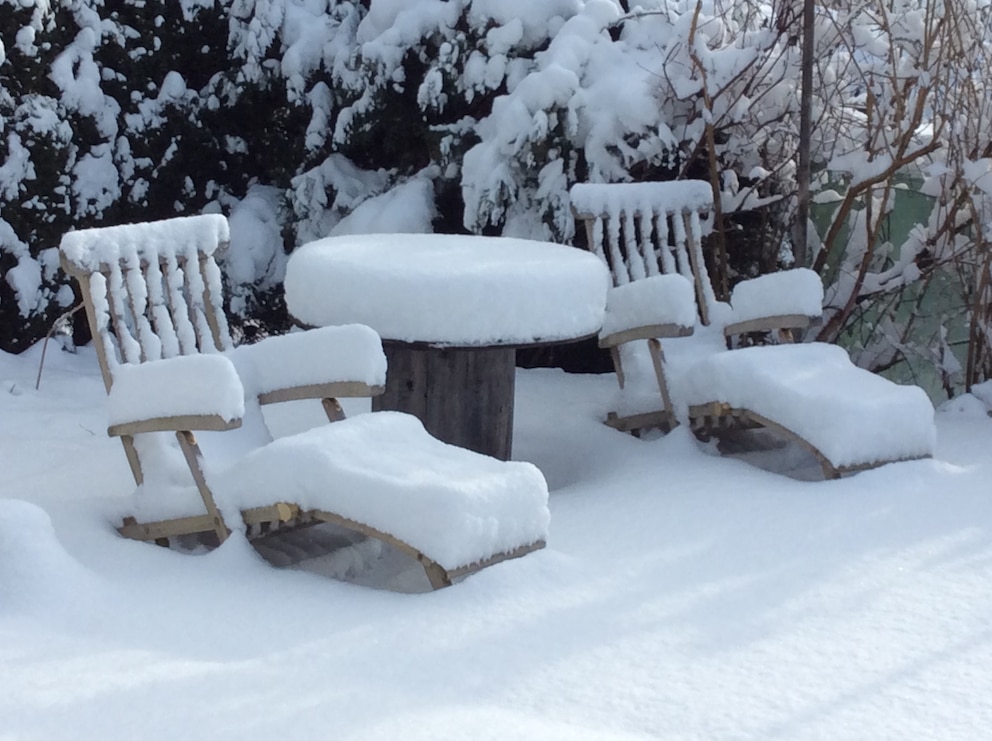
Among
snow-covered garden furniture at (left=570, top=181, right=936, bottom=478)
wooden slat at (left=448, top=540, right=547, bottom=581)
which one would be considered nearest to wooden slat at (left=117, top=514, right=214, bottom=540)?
wooden slat at (left=448, top=540, right=547, bottom=581)

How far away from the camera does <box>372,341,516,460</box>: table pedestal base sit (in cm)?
418

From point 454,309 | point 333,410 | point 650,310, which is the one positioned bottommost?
point 333,410

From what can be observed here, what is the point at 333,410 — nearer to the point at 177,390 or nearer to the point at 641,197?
the point at 177,390

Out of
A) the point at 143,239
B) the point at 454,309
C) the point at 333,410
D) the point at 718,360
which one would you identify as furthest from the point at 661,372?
the point at 143,239

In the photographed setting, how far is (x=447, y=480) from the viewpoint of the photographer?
3.14 meters

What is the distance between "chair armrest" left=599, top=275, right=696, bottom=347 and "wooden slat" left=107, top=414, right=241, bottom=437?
174 cm

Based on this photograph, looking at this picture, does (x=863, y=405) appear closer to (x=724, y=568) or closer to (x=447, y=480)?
(x=724, y=568)

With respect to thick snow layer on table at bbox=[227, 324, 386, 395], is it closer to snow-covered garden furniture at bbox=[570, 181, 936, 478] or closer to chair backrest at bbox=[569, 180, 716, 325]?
snow-covered garden furniture at bbox=[570, 181, 936, 478]

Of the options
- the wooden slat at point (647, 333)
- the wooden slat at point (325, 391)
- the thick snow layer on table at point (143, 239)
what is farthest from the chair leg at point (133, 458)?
the wooden slat at point (647, 333)

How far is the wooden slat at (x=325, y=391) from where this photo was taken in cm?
351

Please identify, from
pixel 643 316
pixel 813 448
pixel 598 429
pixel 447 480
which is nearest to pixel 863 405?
pixel 813 448

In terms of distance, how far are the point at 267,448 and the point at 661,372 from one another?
1.83 m

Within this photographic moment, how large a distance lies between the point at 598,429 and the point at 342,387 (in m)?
1.64

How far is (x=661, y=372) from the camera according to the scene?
4629 mm
